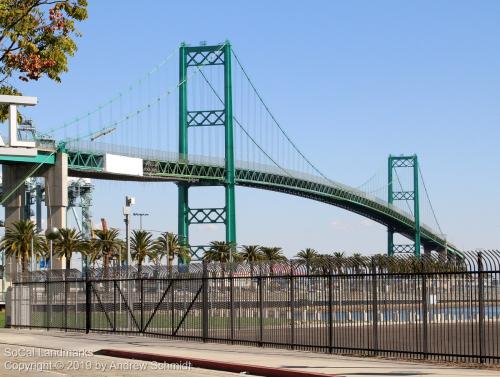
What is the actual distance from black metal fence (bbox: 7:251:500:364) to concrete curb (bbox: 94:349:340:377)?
383cm

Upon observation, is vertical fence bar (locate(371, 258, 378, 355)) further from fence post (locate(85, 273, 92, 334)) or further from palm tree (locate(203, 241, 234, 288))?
palm tree (locate(203, 241, 234, 288))

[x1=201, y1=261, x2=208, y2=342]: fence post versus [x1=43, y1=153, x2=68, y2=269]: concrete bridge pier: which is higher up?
[x1=43, y1=153, x2=68, y2=269]: concrete bridge pier

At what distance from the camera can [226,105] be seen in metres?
120

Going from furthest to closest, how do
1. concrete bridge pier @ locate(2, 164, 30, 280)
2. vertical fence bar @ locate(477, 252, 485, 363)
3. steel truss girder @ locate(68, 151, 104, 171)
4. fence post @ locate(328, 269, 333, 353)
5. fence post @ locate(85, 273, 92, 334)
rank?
steel truss girder @ locate(68, 151, 104, 171) < concrete bridge pier @ locate(2, 164, 30, 280) < fence post @ locate(85, 273, 92, 334) < fence post @ locate(328, 269, 333, 353) < vertical fence bar @ locate(477, 252, 485, 363)

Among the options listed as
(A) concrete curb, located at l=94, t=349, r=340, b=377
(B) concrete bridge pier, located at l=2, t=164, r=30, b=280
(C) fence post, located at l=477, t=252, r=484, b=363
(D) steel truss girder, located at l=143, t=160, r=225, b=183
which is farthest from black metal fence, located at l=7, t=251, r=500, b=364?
(D) steel truss girder, located at l=143, t=160, r=225, b=183

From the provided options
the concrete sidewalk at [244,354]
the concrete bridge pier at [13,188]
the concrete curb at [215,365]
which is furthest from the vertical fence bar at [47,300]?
the concrete bridge pier at [13,188]

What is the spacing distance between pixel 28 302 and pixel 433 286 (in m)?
23.3

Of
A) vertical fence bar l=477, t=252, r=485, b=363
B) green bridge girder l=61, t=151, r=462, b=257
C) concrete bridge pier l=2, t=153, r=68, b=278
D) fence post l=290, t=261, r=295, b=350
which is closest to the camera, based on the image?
vertical fence bar l=477, t=252, r=485, b=363

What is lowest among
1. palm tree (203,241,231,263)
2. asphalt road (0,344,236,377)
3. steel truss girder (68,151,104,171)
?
asphalt road (0,344,236,377)

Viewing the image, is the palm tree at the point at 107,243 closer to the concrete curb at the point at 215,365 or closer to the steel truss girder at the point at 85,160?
the steel truss girder at the point at 85,160

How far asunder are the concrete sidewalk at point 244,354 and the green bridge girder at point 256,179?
2529 inches

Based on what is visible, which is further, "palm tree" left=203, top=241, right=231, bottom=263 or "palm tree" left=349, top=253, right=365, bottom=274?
"palm tree" left=203, top=241, right=231, bottom=263

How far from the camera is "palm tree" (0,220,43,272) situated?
317ft

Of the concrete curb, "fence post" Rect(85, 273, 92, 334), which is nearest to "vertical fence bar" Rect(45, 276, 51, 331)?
"fence post" Rect(85, 273, 92, 334)
